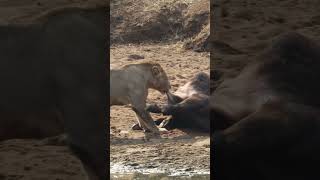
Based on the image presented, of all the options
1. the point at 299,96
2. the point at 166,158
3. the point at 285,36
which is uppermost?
the point at 285,36

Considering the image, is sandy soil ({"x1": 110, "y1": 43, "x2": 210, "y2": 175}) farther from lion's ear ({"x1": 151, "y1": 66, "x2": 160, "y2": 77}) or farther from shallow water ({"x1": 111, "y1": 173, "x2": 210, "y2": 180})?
lion's ear ({"x1": 151, "y1": 66, "x2": 160, "y2": 77})

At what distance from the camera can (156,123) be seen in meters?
9.55

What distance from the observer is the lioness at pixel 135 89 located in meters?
9.04

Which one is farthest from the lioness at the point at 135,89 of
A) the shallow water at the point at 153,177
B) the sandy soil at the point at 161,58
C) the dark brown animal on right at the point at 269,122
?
the dark brown animal on right at the point at 269,122

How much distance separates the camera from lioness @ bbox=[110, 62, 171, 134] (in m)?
9.04

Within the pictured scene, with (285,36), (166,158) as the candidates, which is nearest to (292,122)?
(285,36)

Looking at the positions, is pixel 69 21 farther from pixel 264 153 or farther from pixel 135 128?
pixel 135 128

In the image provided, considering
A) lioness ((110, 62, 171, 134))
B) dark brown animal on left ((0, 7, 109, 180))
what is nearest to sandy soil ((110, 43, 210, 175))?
Answer: lioness ((110, 62, 171, 134))

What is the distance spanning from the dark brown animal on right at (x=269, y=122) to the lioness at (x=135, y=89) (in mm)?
4612

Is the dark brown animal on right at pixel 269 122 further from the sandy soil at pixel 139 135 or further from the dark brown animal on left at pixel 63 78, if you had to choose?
the sandy soil at pixel 139 135

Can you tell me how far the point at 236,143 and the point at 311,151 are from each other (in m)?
0.40

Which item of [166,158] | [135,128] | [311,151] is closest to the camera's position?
[311,151]

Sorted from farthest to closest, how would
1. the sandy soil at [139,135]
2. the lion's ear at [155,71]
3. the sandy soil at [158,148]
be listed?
the lion's ear at [155,71]
the sandy soil at [158,148]
the sandy soil at [139,135]

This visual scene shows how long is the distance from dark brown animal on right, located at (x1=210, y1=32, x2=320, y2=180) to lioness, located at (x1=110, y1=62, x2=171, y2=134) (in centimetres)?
461
